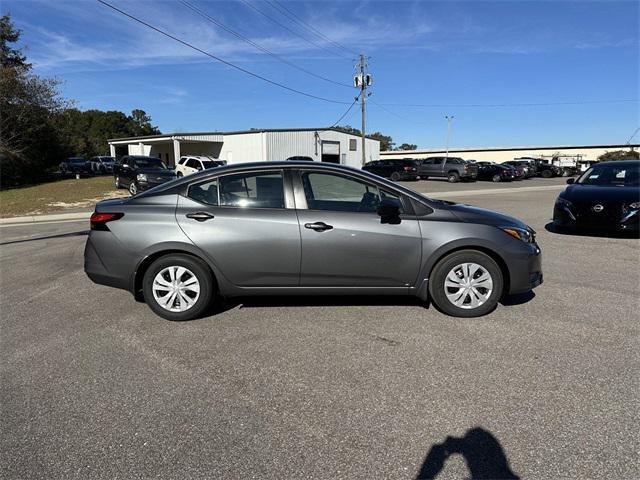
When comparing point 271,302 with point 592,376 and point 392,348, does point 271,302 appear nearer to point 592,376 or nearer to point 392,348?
point 392,348

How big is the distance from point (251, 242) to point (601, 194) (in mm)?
7686

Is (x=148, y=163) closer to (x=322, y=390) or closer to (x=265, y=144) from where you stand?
(x=265, y=144)

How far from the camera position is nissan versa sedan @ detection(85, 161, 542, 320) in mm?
4289

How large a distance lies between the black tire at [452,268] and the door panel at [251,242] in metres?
1.42

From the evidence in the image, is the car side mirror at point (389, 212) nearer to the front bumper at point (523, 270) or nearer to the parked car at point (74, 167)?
the front bumper at point (523, 270)

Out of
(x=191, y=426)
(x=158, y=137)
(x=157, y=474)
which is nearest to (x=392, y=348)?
(x=191, y=426)

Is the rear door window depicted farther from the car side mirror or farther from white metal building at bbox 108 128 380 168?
white metal building at bbox 108 128 380 168

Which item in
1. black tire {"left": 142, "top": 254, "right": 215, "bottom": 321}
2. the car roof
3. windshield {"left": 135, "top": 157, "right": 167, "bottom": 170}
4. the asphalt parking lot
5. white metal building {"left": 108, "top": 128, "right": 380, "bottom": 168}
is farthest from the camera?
white metal building {"left": 108, "top": 128, "right": 380, "bottom": 168}

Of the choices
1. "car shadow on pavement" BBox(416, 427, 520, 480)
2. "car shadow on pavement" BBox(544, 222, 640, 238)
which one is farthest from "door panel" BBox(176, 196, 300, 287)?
"car shadow on pavement" BBox(544, 222, 640, 238)

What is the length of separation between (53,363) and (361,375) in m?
2.54

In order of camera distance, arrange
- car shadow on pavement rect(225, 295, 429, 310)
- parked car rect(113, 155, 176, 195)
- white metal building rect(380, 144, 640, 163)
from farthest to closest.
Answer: white metal building rect(380, 144, 640, 163) < parked car rect(113, 155, 176, 195) < car shadow on pavement rect(225, 295, 429, 310)

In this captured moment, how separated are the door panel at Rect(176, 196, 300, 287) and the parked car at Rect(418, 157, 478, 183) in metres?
29.5

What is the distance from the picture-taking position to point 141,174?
17812 mm

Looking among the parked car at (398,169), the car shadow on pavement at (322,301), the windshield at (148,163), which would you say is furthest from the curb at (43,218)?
the parked car at (398,169)
